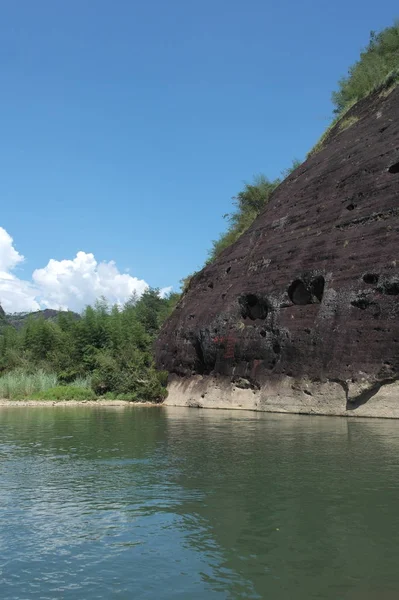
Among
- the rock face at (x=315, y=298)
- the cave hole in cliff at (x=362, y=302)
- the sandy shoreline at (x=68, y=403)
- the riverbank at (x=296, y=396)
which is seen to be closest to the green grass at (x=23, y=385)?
the sandy shoreline at (x=68, y=403)

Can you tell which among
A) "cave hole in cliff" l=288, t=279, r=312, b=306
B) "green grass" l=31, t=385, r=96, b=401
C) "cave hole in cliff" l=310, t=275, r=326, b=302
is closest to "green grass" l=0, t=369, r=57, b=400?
"green grass" l=31, t=385, r=96, b=401

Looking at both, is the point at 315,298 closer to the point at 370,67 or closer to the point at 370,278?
the point at 370,278

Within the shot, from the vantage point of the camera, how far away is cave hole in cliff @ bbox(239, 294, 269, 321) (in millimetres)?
27219

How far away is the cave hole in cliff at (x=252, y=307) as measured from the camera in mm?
27219

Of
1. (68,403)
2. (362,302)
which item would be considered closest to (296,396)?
(362,302)

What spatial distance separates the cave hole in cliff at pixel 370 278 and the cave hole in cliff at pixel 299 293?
3.78 metres

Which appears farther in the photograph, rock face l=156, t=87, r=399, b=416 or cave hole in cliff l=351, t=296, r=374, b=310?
cave hole in cliff l=351, t=296, r=374, b=310

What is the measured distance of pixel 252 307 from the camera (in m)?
28.2

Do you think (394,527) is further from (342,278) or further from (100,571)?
(342,278)

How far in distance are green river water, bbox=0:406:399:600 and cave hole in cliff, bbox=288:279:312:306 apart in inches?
430

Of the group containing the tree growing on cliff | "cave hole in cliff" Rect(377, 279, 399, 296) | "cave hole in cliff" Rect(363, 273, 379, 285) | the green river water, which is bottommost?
the green river water

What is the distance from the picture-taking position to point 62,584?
215 inches

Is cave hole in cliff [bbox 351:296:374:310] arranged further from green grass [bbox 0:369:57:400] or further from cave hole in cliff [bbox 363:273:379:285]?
green grass [bbox 0:369:57:400]

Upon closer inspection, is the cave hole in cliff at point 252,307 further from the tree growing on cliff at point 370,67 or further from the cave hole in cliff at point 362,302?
the tree growing on cliff at point 370,67
